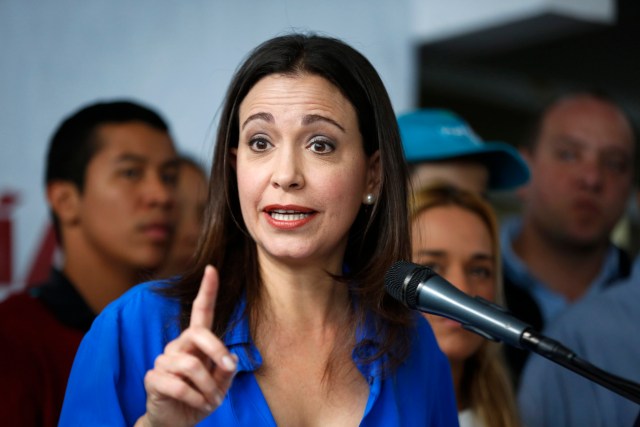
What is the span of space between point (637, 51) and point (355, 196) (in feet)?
17.0

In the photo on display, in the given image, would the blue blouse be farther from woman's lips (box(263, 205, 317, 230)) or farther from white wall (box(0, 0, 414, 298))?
white wall (box(0, 0, 414, 298))

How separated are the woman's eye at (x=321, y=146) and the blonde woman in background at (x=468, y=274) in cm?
77

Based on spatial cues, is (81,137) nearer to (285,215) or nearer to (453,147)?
(453,147)

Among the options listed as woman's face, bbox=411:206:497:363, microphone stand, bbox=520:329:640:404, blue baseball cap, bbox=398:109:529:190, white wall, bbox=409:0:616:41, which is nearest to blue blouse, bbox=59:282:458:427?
microphone stand, bbox=520:329:640:404

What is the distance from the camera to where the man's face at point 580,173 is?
384cm

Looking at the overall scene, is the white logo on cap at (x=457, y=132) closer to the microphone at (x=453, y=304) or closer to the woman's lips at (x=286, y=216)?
the woman's lips at (x=286, y=216)

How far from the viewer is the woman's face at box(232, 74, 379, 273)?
1.85 m

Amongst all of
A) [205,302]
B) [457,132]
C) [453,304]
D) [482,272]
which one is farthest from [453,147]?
[205,302]

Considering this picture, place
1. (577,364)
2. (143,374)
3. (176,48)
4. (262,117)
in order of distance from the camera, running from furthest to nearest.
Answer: (176,48)
(262,117)
(143,374)
(577,364)

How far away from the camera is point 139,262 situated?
3303 millimetres

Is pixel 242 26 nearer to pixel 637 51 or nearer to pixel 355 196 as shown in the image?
pixel 355 196

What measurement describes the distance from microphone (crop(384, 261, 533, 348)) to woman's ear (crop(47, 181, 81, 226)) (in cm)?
191

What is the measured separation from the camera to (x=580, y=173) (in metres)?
3.88

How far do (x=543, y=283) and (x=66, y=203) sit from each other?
181 cm
